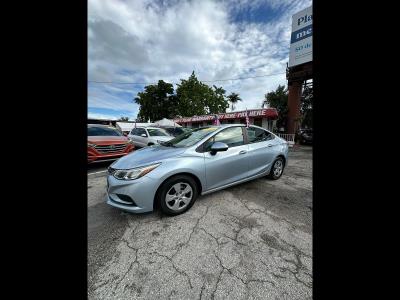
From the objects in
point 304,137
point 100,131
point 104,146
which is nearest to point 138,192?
point 104,146

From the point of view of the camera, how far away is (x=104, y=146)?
618cm

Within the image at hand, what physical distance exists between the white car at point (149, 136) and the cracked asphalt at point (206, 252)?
19.9 ft

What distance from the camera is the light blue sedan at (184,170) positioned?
271cm

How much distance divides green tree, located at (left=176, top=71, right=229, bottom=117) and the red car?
23.5 metres

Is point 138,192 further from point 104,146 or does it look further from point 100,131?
point 100,131

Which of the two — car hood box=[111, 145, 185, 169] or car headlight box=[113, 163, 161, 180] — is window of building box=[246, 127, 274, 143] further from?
car headlight box=[113, 163, 161, 180]

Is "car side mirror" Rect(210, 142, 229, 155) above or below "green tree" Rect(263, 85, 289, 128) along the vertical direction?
below

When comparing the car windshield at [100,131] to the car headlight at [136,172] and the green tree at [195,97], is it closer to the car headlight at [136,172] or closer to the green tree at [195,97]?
the car headlight at [136,172]

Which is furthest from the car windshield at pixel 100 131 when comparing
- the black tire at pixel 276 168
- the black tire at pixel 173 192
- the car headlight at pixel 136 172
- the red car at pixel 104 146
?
the black tire at pixel 276 168

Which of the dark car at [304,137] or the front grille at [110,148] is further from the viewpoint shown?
the dark car at [304,137]

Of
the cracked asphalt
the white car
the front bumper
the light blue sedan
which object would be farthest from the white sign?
the front bumper

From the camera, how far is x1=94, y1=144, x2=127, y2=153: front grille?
6.07 meters
